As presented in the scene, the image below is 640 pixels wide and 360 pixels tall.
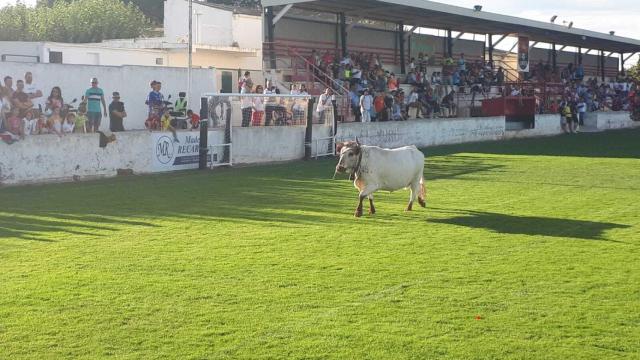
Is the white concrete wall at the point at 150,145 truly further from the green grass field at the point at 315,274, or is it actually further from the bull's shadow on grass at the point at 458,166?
the bull's shadow on grass at the point at 458,166

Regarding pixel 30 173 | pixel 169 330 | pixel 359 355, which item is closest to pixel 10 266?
pixel 169 330

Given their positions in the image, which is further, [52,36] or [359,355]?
[52,36]

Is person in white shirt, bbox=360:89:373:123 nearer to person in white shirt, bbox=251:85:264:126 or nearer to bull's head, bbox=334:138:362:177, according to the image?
person in white shirt, bbox=251:85:264:126

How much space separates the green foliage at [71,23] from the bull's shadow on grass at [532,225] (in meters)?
57.8

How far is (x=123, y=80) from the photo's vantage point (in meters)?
27.1

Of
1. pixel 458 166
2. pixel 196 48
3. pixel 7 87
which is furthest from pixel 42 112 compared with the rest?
pixel 196 48

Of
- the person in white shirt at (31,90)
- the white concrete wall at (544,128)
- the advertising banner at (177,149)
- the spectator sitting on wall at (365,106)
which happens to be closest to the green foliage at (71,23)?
the white concrete wall at (544,128)

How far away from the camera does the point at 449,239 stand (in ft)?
38.6

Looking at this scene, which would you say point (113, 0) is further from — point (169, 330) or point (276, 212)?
point (169, 330)

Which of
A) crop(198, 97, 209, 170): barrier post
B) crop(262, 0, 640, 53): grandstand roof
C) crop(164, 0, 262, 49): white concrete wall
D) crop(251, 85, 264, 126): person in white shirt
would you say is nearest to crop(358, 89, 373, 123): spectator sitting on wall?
crop(262, 0, 640, 53): grandstand roof

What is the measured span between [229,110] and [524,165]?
28.1ft

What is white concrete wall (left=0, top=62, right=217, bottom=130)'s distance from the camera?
2442 cm

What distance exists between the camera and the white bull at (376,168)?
1405cm

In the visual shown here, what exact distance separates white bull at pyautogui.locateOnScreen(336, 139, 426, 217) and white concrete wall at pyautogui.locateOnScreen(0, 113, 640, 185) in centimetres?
803
